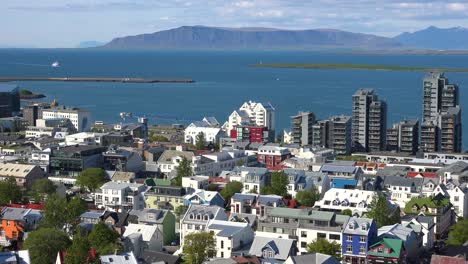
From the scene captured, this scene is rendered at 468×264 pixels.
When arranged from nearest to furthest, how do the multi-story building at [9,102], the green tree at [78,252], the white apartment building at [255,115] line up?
the green tree at [78,252] < the white apartment building at [255,115] < the multi-story building at [9,102]

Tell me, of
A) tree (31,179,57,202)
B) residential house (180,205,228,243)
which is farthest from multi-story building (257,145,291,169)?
residential house (180,205,228,243)

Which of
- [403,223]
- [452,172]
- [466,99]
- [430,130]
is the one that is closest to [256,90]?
[466,99]

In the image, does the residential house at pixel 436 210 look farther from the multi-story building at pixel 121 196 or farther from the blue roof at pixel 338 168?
the multi-story building at pixel 121 196

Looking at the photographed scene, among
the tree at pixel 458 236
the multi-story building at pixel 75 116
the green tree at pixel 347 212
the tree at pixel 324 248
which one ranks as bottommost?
the tree at pixel 458 236

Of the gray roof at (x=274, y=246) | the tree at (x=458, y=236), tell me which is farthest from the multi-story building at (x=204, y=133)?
the gray roof at (x=274, y=246)

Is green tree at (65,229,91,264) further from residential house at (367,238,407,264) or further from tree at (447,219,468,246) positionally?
tree at (447,219,468,246)
